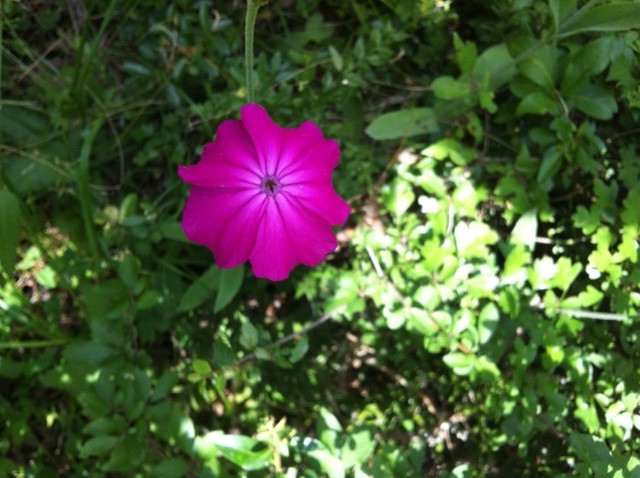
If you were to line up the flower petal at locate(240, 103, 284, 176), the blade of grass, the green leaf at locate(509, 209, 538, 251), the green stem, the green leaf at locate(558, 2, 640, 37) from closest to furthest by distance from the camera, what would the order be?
the green stem, the flower petal at locate(240, 103, 284, 176), the green leaf at locate(558, 2, 640, 37), the green leaf at locate(509, 209, 538, 251), the blade of grass

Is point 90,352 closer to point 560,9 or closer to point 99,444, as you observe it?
point 99,444

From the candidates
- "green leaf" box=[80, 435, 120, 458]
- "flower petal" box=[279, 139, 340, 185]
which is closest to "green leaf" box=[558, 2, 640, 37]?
"flower petal" box=[279, 139, 340, 185]

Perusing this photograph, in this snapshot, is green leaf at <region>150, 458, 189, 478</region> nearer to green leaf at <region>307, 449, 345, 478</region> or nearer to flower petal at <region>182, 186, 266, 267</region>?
green leaf at <region>307, 449, 345, 478</region>

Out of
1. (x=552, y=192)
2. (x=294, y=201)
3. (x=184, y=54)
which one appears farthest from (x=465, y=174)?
(x=184, y=54)

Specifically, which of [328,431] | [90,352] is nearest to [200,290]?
[90,352]

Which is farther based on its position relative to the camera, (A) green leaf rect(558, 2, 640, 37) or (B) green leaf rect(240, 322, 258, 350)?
(B) green leaf rect(240, 322, 258, 350)

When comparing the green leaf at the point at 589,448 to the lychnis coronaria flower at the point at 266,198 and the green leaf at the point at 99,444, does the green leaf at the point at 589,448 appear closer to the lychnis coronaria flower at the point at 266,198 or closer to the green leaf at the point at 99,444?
the lychnis coronaria flower at the point at 266,198

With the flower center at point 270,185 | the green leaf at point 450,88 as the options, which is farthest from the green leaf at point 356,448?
the green leaf at point 450,88

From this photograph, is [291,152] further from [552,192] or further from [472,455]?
[472,455]
